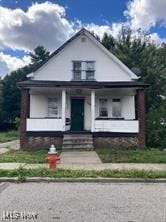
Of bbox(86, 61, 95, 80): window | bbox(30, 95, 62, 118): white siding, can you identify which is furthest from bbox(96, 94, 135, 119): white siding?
bbox(30, 95, 62, 118): white siding

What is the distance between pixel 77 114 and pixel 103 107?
191cm

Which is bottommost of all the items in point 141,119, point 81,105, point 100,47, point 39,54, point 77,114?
point 141,119

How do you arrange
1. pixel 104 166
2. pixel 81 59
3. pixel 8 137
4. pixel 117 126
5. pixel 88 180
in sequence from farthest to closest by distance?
pixel 8 137 < pixel 81 59 < pixel 117 126 < pixel 104 166 < pixel 88 180

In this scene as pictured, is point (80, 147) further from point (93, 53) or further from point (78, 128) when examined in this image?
point (93, 53)

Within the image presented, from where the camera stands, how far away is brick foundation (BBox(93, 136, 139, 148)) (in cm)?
1975

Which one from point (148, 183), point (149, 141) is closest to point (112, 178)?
point (148, 183)

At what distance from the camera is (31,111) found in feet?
73.7

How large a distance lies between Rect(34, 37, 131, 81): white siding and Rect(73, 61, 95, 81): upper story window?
275 millimetres

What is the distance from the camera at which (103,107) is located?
23.2 m

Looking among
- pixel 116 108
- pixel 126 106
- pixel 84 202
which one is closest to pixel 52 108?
pixel 116 108

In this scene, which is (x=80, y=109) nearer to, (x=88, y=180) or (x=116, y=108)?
(x=116, y=108)

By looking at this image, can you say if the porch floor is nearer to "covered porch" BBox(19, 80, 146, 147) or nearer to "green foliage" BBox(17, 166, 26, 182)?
"green foliage" BBox(17, 166, 26, 182)

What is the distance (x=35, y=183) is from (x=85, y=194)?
2.00 m

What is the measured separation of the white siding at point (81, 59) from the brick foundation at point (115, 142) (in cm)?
489
